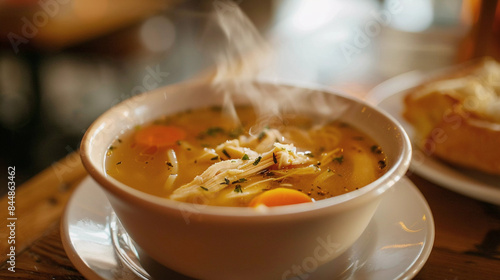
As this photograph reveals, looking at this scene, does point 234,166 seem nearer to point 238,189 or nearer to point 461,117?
point 238,189

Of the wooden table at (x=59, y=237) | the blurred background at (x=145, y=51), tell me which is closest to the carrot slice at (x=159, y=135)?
the wooden table at (x=59, y=237)

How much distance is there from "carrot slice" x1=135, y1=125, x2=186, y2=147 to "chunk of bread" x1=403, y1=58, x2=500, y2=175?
1.05 m

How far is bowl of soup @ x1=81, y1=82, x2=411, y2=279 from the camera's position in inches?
38.0

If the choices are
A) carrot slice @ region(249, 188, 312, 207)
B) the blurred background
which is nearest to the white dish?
carrot slice @ region(249, 188, 312, 207)

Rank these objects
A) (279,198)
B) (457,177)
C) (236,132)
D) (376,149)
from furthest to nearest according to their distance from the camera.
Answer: (236,132) < (457,177) < (376,149) < (279,198)

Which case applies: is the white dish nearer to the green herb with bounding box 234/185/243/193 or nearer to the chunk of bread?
the green herb with bounding box 234/185/243/193

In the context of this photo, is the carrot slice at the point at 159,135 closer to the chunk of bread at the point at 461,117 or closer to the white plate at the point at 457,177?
the white plate at the point at 457,177

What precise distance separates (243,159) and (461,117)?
100 centimetres

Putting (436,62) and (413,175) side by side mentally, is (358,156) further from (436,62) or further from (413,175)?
(436,62)

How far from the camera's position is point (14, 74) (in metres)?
4.86

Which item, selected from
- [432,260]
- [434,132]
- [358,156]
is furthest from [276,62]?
[432,260]

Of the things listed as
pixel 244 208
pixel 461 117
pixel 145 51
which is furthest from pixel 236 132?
pixel 145 51

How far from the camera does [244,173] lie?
1392 mm

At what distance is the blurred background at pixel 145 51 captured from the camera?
3512mm
